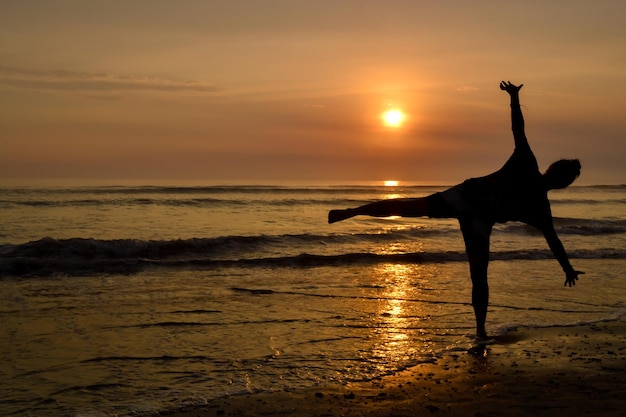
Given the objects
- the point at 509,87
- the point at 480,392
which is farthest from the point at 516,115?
the point at 480,392

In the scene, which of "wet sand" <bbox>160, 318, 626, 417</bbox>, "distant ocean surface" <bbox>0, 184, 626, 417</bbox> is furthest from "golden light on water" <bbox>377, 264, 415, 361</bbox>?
"wet sand" <bbox>160, 318, 626, 417</bbox>

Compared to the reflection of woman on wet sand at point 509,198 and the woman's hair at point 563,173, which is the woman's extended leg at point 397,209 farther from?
the woman's hair at point 563,173

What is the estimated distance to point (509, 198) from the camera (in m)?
6.98

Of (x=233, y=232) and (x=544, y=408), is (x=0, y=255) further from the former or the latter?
(x=544, y=408)

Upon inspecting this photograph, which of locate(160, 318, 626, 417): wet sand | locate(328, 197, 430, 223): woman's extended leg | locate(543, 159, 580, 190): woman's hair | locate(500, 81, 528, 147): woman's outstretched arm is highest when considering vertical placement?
locate(500, 81, 528, 147): woman's outstretched arm

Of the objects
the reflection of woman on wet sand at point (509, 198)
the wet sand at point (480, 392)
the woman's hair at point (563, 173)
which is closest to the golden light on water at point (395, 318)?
the wet sand at point (480, 392)

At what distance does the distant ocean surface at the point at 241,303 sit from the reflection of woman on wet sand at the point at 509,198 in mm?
1495

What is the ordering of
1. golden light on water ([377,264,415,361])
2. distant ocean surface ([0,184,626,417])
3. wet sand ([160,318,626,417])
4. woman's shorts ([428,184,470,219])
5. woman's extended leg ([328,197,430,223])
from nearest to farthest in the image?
wet sand ([160,318,626,417]) → distant ocean surface ([0,184,626,417]) → woman's extended leg ([328,197,430,223]) → woman's shorts ([428,184,470,219]) → golden light on water ([377,264,415,361])

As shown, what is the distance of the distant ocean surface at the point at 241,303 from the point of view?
615 cm

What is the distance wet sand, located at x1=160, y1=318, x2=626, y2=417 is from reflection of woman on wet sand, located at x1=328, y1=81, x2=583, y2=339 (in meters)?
1.00

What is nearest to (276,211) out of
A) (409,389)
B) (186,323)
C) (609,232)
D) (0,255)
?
→ (609,232)

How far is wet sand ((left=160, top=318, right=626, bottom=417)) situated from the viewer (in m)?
5.18

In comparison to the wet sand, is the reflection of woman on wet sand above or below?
above

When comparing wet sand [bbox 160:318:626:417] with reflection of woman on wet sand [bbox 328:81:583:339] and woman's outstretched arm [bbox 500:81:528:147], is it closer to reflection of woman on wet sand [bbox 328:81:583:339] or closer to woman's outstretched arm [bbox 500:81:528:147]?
reflection of woman on wet sand [bbox 328:81:583:339]
